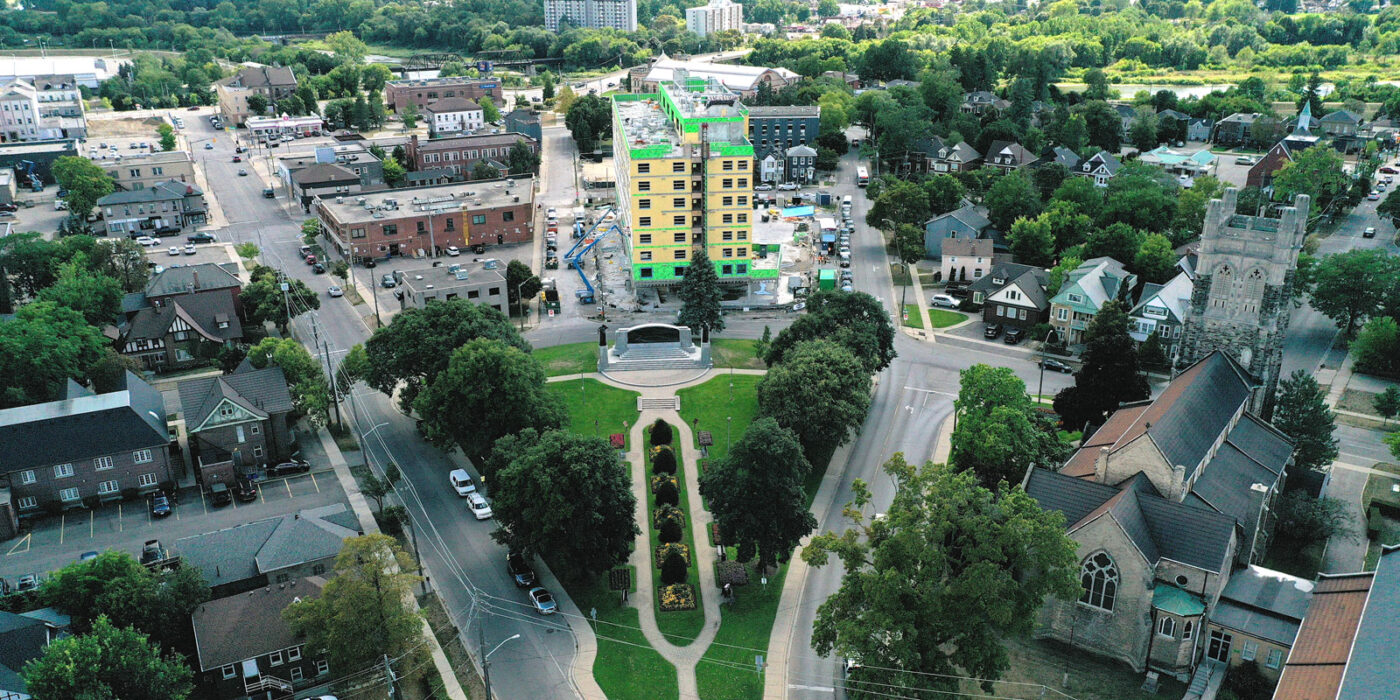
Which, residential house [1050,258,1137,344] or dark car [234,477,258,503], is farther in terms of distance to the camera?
residential house [1050,258,1137,344]

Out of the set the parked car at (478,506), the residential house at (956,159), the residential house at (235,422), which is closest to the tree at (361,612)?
the parked car at (478,506)

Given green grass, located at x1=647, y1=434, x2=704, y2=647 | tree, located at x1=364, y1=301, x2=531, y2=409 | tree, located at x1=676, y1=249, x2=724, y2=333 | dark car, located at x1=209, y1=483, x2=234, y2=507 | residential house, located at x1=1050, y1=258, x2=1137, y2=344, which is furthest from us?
tree, located at x1=676, y1=249, x2=724, y2=333

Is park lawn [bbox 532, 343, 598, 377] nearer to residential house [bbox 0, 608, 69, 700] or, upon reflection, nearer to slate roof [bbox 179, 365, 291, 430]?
slate roof [bbox 179, 365, 291, 430]

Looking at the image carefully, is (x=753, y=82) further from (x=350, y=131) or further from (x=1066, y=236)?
(x=1066, y=236)

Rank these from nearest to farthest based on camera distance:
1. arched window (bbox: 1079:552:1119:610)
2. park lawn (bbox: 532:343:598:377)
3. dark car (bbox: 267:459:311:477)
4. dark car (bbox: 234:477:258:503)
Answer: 1. arched window (bbox: 1079:552:1119:610)
2. dark car (bbox: 234:477:258:503)
3. dark car (bbox: 267:459:311:477)
4. park lawn (bbox: 532:343:598:377)

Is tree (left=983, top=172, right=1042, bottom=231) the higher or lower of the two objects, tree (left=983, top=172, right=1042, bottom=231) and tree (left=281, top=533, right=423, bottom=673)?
the higher

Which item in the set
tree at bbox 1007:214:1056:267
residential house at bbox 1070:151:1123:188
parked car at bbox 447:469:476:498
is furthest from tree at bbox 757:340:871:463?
residential house at bbox 1070:151:1123:188

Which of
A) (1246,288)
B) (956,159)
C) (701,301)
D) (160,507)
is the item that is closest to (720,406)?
(701,301)
